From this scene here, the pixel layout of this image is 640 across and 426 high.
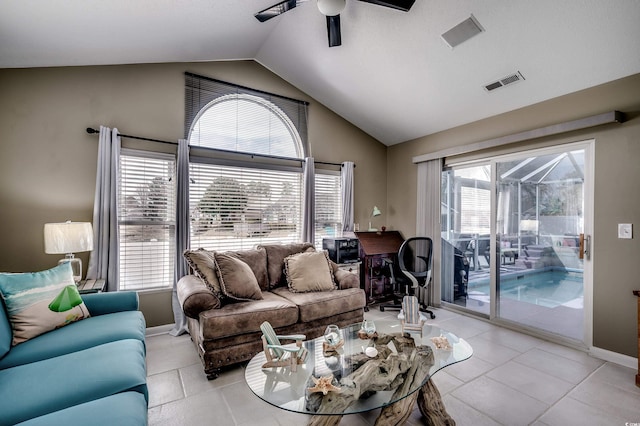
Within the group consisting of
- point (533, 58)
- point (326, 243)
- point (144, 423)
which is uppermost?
point (533, 58)

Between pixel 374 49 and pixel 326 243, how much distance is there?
2630 mm

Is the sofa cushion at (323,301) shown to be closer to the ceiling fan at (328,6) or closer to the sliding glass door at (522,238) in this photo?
the sliding glass door at (522,238)

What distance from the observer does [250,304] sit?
2.77 m

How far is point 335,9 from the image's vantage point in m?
2.29

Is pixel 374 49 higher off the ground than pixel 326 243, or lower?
higher

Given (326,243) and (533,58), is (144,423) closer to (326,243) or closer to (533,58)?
(326,243)

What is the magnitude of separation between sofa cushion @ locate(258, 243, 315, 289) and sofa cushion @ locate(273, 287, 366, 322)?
0.11m

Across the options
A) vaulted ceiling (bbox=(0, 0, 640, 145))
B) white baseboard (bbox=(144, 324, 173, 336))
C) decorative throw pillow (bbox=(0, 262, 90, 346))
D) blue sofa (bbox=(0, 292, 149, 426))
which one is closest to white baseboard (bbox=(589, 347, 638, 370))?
vaulted ceiling (bbox=(0, 0, 640, 145))

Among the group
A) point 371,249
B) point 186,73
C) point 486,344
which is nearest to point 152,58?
point 186,73

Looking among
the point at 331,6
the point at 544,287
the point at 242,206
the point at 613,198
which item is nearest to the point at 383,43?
the point at 331,6

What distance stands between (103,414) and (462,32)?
12.2ft

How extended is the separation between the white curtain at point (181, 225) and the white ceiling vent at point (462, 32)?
3058mm

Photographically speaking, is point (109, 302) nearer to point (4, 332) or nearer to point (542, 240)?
point (4, 332)

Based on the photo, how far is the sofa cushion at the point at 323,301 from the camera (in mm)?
2920
